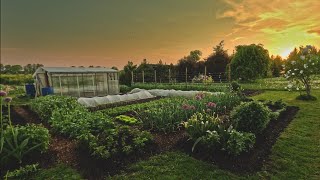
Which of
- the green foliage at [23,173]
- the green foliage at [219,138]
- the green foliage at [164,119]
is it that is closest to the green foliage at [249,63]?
the green foliage at [164,119]

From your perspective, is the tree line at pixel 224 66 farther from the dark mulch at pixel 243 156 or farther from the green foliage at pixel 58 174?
A: the green foliage at pixel 58 174

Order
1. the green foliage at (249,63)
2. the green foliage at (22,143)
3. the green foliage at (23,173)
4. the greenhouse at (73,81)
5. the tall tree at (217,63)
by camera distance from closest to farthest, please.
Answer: the green foliage at (23,173) < the green foliage at (22,143) < the greenhouse at (73,81) < the green foliage at (249,63) < the tall tree at (217,63)

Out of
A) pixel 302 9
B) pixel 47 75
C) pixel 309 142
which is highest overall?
pixel 302 9

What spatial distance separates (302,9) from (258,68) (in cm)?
2099

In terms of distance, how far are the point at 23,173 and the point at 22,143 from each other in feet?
2.31

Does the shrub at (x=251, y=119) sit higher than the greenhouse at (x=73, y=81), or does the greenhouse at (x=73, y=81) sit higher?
the greenhouse at (x=73, y=81)

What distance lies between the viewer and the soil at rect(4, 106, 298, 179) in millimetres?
4512

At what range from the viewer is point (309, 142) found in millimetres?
5930

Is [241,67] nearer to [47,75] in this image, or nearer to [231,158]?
[47,75]

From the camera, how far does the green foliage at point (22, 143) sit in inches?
184

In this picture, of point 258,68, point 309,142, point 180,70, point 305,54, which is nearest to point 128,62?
point 180,70

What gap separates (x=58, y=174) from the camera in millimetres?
4367

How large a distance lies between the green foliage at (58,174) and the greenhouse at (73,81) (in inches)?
488

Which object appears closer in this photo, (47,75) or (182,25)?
(182,25)
